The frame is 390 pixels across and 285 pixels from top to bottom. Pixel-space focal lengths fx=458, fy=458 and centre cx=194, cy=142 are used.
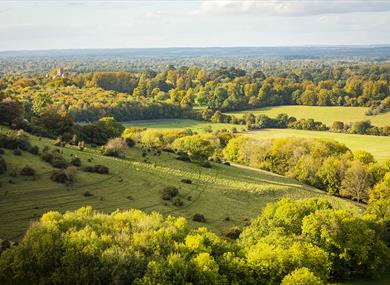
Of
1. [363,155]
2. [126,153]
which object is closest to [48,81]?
[126,153]

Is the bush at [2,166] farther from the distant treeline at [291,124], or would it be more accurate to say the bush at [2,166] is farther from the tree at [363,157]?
the distant treeline at [291,124]

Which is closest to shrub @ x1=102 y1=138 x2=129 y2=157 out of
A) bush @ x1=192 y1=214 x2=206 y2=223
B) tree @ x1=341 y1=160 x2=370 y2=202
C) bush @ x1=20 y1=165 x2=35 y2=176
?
bush @ x1=20 y1=165 x2=35 y2=176

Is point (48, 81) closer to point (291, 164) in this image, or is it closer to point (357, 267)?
point (291, 164)

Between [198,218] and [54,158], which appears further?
[54,158]

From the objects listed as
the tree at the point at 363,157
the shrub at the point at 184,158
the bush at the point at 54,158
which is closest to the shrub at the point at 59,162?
the bush at the point at 54,158

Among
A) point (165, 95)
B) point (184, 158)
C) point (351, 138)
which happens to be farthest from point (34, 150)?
point (165, 95)

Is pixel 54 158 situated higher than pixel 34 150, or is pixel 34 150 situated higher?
pixel 34 150

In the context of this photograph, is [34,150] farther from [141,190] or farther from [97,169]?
[141,190]
